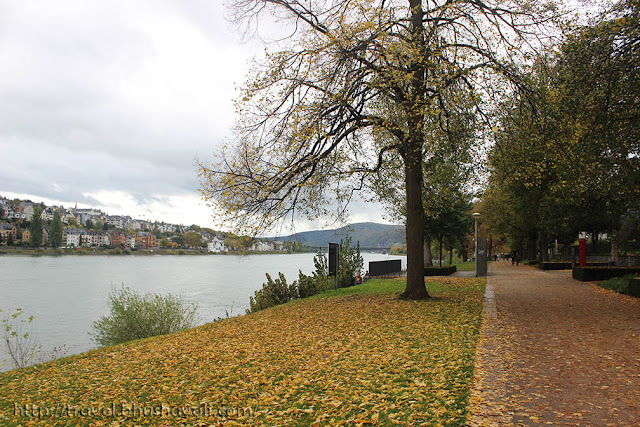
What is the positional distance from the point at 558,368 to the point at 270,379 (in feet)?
12.3

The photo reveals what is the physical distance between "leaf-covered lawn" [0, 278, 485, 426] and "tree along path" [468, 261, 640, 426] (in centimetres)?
32

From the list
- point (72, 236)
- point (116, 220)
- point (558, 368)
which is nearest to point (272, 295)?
point (558, 368)

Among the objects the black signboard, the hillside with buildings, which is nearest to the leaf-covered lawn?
the black signboard

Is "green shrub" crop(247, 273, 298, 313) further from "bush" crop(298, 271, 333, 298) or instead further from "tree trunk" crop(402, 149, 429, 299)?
"tree trunk" crop(402, 149, 429, 299)

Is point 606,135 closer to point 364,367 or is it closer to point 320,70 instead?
point 320,70

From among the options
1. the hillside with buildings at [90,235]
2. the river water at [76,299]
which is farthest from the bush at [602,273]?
the hillside with buildings at [90,235]

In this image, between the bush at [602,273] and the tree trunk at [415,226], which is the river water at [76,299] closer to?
the tree trunk at [415,226]

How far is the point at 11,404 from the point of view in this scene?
5621mm

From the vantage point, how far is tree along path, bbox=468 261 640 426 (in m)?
4.14

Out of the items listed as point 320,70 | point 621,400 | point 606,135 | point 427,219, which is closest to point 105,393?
point 621,400

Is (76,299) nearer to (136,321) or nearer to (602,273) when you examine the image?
(136,321)

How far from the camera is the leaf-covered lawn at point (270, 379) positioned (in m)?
4.46

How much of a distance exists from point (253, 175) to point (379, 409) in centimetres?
790

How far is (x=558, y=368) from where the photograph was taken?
5.66m
